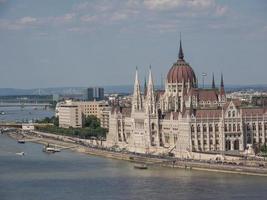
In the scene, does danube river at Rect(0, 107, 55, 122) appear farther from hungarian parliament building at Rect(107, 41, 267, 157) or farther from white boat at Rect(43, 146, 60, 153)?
hungarian parliament building at Rect(107, 41, 267, 157)

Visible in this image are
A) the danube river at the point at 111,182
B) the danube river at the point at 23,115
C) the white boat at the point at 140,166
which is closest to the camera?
the danube river at the point at 111,182

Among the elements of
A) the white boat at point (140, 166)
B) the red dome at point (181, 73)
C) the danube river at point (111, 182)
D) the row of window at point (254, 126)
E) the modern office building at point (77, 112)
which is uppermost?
the red dome at point (181, 73)

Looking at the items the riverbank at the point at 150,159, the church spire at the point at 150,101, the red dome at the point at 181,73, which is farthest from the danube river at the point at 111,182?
the red dome at the point at 181,73

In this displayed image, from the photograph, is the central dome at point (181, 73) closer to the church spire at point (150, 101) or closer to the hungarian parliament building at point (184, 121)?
the hungarian parliament building at point (184, 121)

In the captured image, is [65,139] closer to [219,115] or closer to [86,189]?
[219,115]

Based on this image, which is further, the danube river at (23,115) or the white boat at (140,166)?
the danube river at (23,115)

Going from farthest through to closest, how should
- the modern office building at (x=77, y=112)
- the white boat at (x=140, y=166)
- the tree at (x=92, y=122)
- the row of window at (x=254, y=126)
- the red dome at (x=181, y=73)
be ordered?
the modern office building at (x=77, y=112)
the tree at (x=92, y=122)
the red dome at (x=181, y=73)
the row of window at (x=254, y=126)
the white boat at (x=140, y=166)

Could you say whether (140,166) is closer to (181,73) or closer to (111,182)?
(111,182)

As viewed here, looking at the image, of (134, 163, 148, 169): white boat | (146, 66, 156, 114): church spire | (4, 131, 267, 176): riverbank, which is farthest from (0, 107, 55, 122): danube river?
(134, 163, 148, 169): white boat
